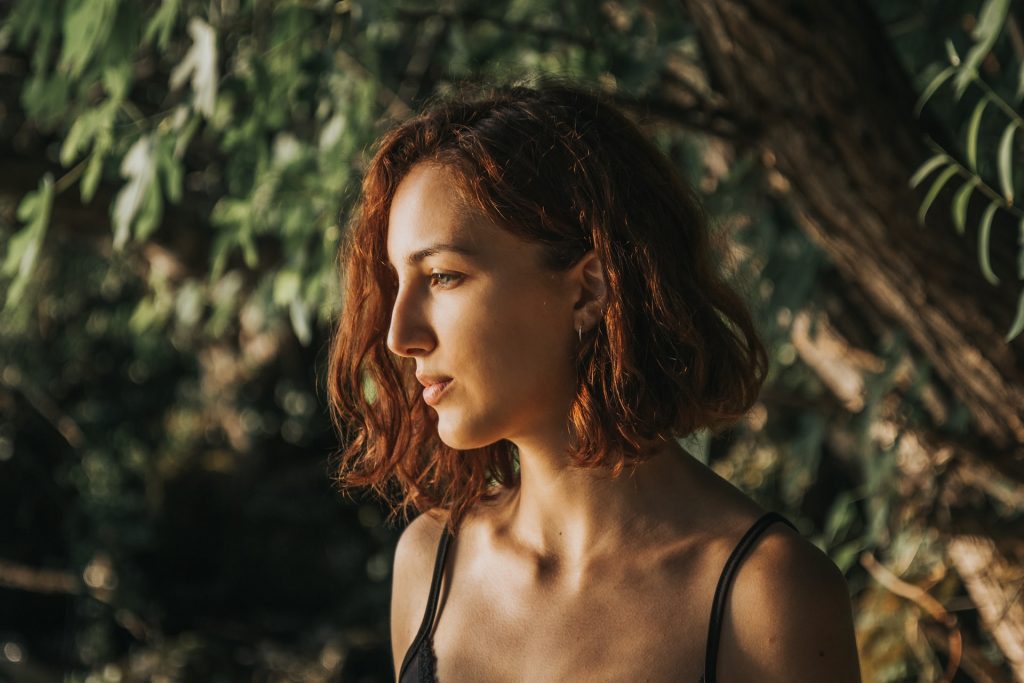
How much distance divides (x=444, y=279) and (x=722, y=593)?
400mm

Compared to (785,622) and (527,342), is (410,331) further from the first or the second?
(785,622)

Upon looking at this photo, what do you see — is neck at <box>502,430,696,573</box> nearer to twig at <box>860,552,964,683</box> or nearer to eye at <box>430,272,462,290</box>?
eye at <box>430,272,462,290</box>

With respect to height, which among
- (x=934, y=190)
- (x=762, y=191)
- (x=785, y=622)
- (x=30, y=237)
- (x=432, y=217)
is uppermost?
(x=432, y=217)

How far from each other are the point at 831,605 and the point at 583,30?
1.19 metres

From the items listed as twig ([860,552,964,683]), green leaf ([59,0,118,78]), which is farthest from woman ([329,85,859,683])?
twig ([860,552,964,683])

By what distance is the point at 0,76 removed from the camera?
127 inches

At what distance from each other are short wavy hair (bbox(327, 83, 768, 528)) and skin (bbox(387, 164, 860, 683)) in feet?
0.09

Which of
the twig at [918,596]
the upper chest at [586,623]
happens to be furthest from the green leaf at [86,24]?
the twig at [918,596]

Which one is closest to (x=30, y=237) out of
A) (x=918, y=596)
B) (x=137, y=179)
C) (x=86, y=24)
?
(x=137, y=179)

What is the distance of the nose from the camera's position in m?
1.21

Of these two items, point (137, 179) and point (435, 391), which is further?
point (137, 179)

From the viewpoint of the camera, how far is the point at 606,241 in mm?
1198

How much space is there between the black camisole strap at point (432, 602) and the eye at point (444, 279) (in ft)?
1.20

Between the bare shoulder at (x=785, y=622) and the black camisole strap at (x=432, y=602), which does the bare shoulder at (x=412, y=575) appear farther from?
the bare shoulder at (x=785, y=622)
